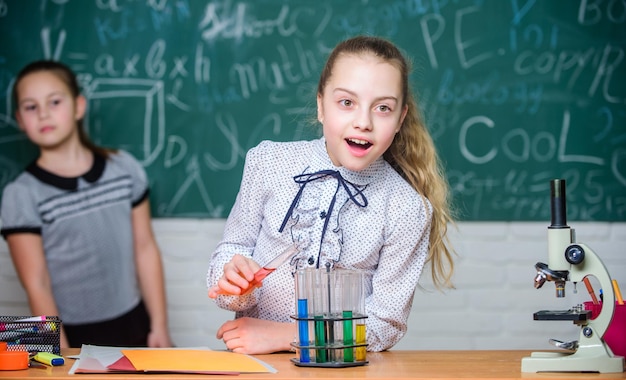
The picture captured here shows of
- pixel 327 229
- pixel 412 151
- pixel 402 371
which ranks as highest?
pixel 412 151

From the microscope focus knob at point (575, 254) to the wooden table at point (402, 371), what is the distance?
8.1 inches

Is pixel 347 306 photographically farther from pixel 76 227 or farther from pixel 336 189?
pixel 76 227

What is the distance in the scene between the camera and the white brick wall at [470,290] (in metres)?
3.77

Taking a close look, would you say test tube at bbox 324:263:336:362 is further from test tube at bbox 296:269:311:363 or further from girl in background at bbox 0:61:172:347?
girl in background at bbox 0:61:172:347

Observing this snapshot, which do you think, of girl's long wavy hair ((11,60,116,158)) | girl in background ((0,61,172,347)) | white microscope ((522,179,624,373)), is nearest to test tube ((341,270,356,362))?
white microscope ((522,179,624,373))

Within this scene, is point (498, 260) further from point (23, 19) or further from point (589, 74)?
point (23, 19)

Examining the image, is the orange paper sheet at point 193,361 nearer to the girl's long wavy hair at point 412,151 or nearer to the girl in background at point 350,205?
the girl in background at point 350,205

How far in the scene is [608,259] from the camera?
3.76 meters

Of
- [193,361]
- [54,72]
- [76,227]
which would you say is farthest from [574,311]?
[54,72]

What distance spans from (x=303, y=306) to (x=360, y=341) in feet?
0.42

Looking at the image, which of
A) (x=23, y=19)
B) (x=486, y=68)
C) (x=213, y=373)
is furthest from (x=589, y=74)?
(x=213, y=373)

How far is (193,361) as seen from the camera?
1.78 meters

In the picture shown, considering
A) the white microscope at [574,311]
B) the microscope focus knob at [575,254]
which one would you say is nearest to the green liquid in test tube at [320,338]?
the white microscope at [574,311]

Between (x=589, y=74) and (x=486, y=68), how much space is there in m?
0.41
